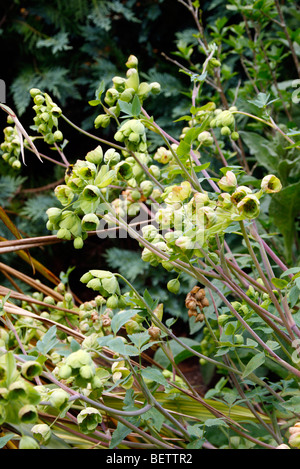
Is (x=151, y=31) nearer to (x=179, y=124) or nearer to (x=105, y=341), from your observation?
(x=179, y=124)

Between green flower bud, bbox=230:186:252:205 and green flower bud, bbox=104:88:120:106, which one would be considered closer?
green flower bud, bbox=230:186:252:205

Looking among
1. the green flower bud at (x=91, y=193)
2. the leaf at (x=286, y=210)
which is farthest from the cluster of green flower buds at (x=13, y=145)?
the leaf at (x=286, y=210)

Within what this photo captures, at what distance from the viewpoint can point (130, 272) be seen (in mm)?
1551

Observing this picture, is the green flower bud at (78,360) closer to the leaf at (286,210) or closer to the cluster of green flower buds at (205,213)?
the cluster of green flower buds at (205,213)

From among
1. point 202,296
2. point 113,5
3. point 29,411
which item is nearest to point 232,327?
point 202,296

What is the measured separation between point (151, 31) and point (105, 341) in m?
1.71

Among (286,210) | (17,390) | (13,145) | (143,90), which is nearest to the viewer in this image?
(17,390)

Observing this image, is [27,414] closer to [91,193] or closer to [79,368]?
[79,368]

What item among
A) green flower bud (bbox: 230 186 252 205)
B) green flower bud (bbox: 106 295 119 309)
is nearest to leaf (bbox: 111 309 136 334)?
green flower bud (bbox: 106 295 119 309)

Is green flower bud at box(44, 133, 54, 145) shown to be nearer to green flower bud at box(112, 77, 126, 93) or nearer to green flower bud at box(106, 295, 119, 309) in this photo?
green flower bud at box(112, 77, 126, 93)

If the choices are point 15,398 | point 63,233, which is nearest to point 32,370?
point 15,398

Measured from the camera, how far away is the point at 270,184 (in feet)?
1.22

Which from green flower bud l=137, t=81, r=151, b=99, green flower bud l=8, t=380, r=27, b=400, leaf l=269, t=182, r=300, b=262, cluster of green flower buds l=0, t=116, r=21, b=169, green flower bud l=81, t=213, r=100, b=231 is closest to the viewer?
green flower bud l=8, t=380, r=27, b=400

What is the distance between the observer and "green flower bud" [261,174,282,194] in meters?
0.37
